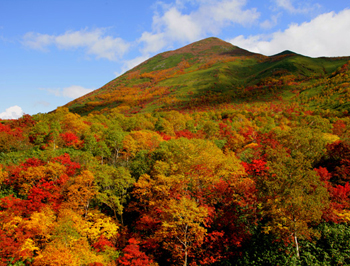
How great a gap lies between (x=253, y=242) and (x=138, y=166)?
2136 centimetres

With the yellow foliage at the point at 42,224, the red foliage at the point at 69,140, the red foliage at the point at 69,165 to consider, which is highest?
the red foliage at the point at 69,140

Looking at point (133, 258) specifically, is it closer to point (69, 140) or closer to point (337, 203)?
point (337, 203)

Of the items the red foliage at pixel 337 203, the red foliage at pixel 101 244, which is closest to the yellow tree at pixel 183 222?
the red foliage at pixel 101 244

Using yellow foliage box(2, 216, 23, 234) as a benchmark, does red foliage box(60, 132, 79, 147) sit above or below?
above

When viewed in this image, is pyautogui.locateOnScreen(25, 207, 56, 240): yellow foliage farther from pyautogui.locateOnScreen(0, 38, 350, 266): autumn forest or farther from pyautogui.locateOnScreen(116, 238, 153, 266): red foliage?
pyautogui.locateOnScreen(116, 238, 153, 266): red foliage

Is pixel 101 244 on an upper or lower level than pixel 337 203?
lower

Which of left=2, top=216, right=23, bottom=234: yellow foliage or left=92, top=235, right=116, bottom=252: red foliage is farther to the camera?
left=92, top=235, right=116, bottom=252: red foliage

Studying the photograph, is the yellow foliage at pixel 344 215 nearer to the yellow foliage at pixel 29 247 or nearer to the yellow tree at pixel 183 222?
the yellow tree at pixel 183 222

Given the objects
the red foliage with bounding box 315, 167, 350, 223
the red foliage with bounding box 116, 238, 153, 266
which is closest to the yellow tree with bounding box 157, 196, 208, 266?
the red foliage with bounding box 116, 238, 153, 266

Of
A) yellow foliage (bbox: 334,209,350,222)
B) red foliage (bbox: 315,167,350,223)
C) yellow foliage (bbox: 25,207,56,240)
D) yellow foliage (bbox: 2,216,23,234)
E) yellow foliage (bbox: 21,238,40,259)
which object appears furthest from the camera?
yellow foliage (bbox: 25,207,56,240)

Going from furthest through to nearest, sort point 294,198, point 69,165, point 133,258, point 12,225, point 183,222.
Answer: point 69,165 < point 12,225 < point 133,258 < point 183,222 < point 294,198

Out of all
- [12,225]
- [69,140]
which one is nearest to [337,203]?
[12,225]

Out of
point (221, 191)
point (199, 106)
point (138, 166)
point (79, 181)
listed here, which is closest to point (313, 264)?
point (221, 191)

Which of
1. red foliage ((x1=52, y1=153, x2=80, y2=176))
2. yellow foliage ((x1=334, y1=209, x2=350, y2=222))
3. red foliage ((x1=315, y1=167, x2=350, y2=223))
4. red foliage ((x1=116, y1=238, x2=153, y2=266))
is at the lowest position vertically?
red foliage ((x1=116, y1=238, x2=153, y2=266))
